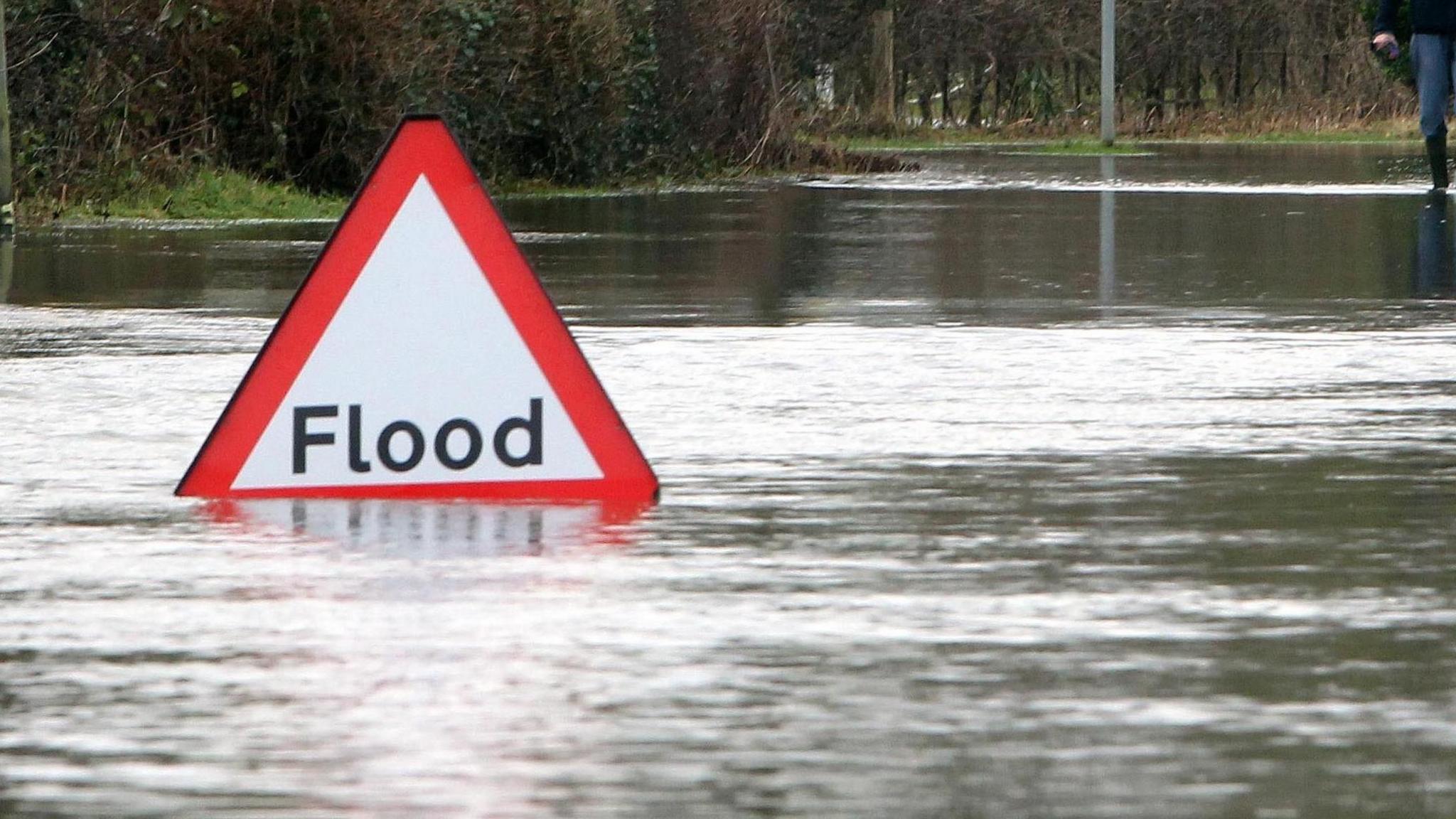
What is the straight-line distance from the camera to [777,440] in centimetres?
780

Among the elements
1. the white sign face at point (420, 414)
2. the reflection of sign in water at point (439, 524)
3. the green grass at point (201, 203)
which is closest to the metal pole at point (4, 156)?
the green grass at point (201, 203)

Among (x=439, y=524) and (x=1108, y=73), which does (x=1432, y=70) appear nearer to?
(x=439, y=524)

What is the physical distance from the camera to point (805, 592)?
554 centimetres

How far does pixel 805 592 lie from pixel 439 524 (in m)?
1.10

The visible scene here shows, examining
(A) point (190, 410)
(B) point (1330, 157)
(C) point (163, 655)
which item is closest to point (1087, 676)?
(C) point (163, 655)

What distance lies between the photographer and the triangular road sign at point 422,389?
22.0ft

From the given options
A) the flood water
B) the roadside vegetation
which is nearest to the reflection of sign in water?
the flood water

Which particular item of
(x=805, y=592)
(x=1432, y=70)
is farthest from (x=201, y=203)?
(x=805, y=592)

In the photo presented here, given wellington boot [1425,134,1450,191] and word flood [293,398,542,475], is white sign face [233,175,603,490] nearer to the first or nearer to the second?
word flood [293,398,542,475]

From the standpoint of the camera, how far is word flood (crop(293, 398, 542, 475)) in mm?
6730

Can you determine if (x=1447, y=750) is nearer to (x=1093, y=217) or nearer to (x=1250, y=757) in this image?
(x=1250, y=757)

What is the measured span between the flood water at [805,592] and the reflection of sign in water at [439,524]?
0.06 feet

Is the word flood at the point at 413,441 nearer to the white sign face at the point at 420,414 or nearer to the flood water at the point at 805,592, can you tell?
the white sign face at the point at 420,414

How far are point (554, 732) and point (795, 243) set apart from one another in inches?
495
